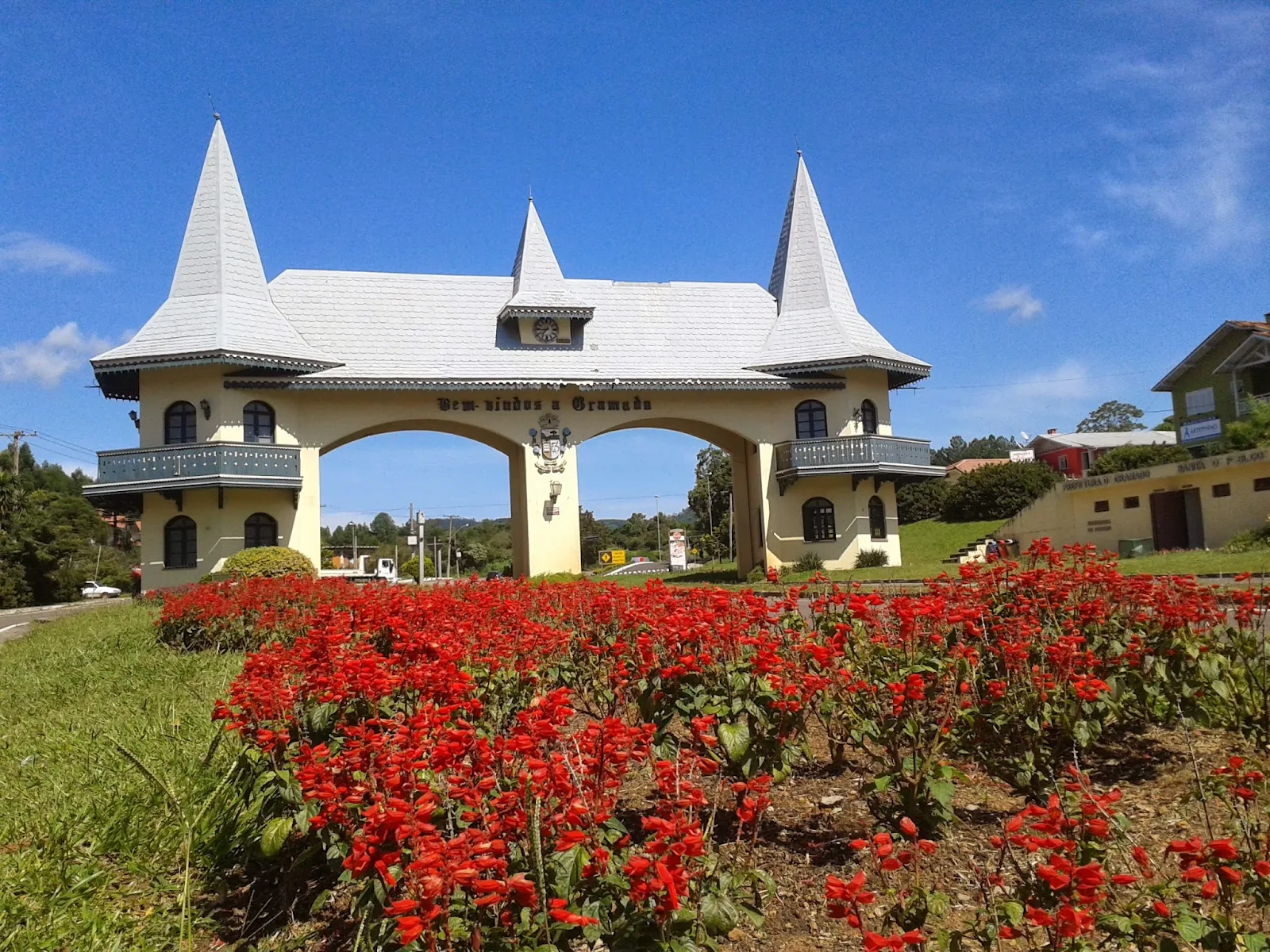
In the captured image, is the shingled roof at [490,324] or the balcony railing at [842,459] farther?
the balcony railing at [842,459]

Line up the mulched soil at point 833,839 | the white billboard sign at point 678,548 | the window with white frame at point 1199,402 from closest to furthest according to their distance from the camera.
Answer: the mulched soil at point 833,839
the white billboard sign at point 678,548
the window with white frame at point 1199,402

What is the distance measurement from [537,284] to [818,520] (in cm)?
1169

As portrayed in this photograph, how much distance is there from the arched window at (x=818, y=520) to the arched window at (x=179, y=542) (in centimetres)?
1802

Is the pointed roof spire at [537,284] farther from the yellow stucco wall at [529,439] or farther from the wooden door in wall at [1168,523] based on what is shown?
the wooden door in wall at [1168,523]

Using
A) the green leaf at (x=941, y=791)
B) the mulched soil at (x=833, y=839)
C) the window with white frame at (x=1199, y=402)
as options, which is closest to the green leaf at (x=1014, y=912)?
the mulched soil at (x=833, y=839)

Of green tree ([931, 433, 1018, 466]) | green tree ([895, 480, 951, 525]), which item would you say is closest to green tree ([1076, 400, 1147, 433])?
green tree ([931, 433, 1018, 466])

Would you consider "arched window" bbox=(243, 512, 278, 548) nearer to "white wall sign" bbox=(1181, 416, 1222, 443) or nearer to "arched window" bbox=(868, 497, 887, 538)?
"arched window" bbox=(868, 497, 887, 538)

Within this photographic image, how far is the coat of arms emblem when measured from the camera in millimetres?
27938

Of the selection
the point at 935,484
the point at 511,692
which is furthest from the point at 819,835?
the point at 935,484

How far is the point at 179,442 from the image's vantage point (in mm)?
25672

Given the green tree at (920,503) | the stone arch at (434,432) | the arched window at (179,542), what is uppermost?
the stone arch at (434,432)

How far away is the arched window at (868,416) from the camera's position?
3009cm

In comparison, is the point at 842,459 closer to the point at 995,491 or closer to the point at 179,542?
the point at 179,542

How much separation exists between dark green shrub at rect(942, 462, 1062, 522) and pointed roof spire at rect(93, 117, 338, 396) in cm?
3520
